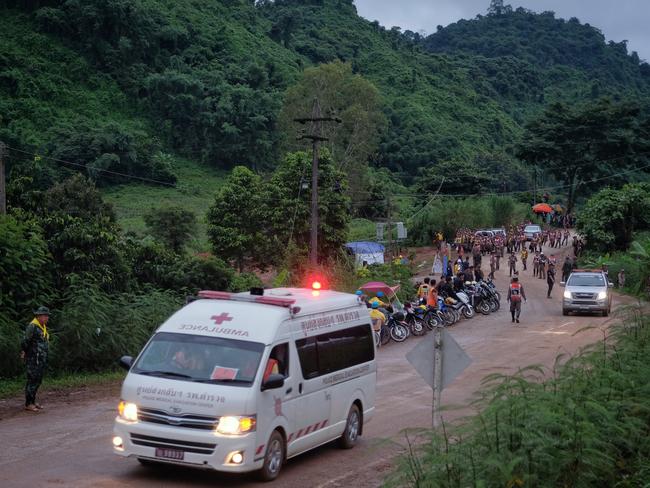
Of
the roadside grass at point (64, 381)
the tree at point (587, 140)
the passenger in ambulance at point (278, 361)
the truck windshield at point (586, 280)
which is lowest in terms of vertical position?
the roadside grass at point (64, 381)

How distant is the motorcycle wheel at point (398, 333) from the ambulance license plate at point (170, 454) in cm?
1848

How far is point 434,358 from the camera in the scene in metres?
10.8

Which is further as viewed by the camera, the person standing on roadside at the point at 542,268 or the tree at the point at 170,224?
the person standing on roadside at the point at 542,268

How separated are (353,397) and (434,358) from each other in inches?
99.3

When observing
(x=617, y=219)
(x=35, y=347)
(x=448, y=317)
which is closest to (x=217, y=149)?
(x=617, y=219)

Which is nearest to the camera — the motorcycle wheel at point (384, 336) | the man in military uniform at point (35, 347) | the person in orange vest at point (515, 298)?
the man in military uniform at point (35, 347)

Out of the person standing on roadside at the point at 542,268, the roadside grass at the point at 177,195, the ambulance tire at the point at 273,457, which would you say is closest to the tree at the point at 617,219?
the person standing on roadside at the point at 542,268

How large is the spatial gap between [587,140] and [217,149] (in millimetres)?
34198

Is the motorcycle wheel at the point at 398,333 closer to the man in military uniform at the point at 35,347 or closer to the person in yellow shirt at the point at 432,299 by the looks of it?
the person in yellow shirt at the point at 432,299

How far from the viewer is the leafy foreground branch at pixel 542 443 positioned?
774 centimetres

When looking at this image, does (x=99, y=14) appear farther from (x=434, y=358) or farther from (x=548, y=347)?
(x=434, y=358)

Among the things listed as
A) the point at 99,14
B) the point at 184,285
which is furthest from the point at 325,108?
the point at 184,285

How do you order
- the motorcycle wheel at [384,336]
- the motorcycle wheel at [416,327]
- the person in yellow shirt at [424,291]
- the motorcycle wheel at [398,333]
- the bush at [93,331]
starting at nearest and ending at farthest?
the bush at [93,331] → the motorcycle wheel at [384,336] → the motorcycle wheel at [398,333] → the motorcycle wheel at [416,327] → the person in yellow shirt at [424,291]

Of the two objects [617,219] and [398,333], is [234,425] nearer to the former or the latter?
[398,333]
